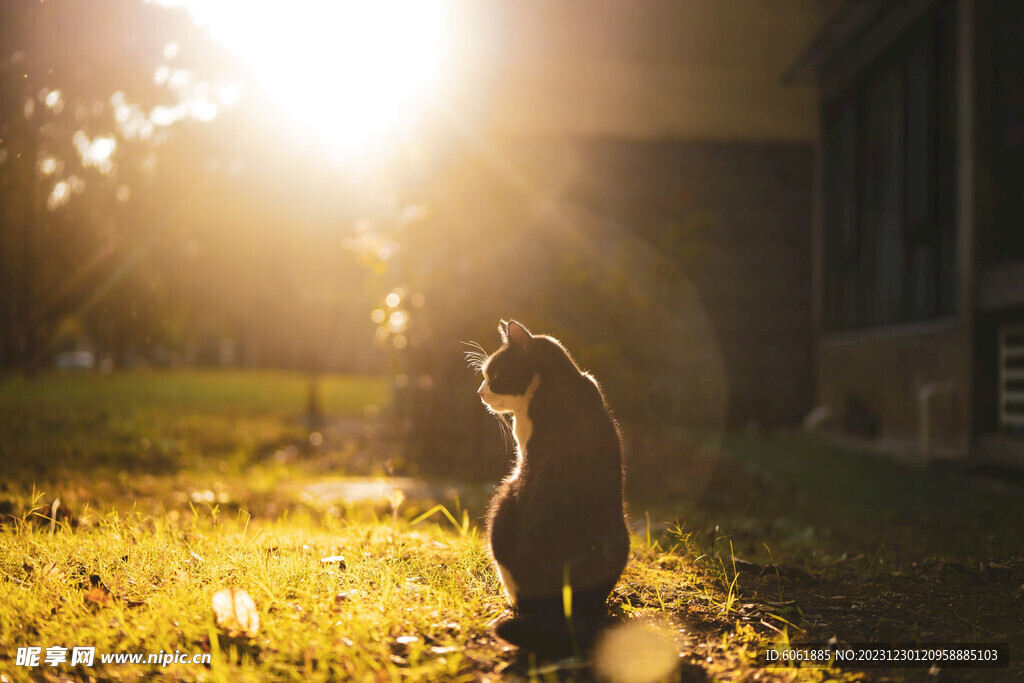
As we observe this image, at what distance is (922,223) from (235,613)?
27.1 ft

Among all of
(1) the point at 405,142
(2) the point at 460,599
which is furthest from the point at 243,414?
(2) the point at 460,599

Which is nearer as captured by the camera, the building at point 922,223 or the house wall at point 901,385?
the building at point 922,223

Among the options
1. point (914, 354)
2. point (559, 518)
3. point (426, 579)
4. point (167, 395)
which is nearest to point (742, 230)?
point (914, 354)

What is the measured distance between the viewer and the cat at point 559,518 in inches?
101

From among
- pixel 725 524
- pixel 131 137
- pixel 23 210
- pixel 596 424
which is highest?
pixel 131 137

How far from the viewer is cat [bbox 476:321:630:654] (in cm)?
257

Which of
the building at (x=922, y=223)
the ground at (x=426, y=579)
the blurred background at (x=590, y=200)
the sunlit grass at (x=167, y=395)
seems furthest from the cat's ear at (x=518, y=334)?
the sunlit grass at (x=167, y=395)

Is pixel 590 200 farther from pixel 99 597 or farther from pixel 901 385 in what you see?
pixel 99 597

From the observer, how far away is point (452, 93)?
413 inches

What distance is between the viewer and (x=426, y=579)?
3152mm

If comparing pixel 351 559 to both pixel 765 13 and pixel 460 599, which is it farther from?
pixel 765 13

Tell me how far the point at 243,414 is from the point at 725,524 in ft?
35.2

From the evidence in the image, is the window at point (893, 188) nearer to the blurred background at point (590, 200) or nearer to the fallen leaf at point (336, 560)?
the blurred background at point (590, 200)

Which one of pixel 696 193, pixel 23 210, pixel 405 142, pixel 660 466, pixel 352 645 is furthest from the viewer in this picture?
pixel 696 193
